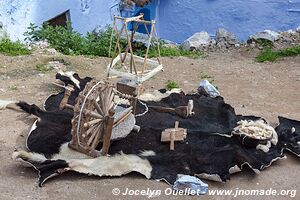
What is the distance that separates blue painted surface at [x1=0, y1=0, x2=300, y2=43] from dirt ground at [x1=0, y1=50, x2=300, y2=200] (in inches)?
97.5

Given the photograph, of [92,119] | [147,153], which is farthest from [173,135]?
[92,119]

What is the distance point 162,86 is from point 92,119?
323cm

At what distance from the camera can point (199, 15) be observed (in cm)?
1326

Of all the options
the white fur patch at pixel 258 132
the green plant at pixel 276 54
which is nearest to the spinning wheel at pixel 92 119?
the white fur patch at pixel 258 132

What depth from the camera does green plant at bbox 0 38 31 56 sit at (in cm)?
848

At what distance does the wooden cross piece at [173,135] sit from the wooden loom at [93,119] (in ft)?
1.92

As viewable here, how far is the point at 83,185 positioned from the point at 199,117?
2121 millimetres

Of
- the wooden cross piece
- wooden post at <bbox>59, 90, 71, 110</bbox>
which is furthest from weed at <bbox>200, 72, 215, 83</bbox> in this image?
the wooden cross piece

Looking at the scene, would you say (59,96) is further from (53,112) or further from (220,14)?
(220,14)

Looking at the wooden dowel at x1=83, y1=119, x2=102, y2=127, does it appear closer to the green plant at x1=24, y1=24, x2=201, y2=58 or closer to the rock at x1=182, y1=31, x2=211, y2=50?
the green plant at x1=24, y1=24, x2=201, y2=58

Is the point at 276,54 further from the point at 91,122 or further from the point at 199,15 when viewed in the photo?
the point at 91,122

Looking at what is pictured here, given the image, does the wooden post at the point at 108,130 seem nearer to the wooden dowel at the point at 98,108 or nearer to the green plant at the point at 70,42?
the wooden dowel at the point at 98,108

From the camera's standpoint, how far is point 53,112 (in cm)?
566

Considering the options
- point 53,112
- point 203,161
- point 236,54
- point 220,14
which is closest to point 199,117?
point 203,161
